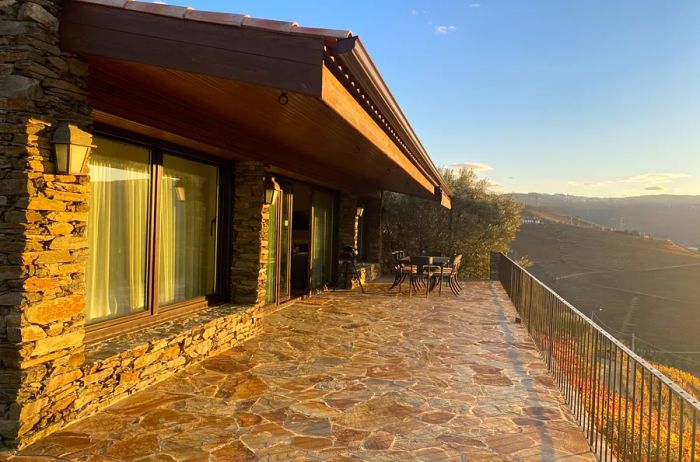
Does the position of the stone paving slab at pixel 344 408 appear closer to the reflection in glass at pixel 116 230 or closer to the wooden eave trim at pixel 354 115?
the reflection in glass at pixel 116 230

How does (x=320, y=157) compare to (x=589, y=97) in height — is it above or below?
below

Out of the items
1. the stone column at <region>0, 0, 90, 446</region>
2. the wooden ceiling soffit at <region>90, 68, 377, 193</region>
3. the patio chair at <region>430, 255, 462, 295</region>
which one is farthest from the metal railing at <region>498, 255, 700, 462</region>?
the patio chair at <region>430, 255, 462, 295</region>

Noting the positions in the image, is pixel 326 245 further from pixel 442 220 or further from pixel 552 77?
pixel 552 77

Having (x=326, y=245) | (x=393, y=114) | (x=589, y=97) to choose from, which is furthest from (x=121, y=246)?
(x=589, y=97)

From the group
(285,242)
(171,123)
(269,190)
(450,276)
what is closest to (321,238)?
(285,242)

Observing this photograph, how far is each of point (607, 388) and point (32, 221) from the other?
3745 millimetres

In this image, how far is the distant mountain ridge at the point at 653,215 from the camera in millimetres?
69500

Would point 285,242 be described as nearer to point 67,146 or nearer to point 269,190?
point 269,190

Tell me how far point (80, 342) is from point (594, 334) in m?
3.51

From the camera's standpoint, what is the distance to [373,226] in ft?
44.0

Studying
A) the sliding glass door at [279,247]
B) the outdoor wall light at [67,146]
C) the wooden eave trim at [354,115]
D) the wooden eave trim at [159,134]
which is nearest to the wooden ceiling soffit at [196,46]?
the wooden eave trim at [354,115]

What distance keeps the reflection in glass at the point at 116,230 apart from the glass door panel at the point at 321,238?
15.9 ft

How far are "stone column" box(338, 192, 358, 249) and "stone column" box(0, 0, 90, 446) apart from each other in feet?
25.8

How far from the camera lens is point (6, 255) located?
2.77m
